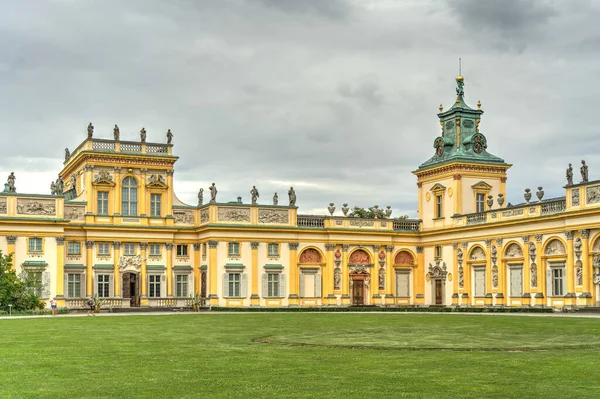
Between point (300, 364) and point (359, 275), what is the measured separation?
1888 inches

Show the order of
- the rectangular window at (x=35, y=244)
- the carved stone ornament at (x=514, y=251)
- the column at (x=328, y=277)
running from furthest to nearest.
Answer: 1. the column at (x=328, y=277)
2. the rectangular window at (x=35, y=244)
3. the carved stone ornament at (x=514, y=251)

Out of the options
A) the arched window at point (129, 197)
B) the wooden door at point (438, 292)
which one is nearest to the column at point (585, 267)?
the wooden door at point (438, 292)

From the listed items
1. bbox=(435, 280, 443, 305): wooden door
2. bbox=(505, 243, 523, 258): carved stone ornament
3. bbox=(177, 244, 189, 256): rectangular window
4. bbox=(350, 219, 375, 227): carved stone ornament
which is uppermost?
bbox=(350, 219, 375, 227): carved stone ornament

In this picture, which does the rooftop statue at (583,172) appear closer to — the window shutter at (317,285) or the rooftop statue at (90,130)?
the window shutter at (317,285)

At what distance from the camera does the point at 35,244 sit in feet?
188

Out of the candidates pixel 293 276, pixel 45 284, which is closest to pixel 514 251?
pixel 293 276

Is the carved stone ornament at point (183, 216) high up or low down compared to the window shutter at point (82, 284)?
up

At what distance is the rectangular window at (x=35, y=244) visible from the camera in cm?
5706

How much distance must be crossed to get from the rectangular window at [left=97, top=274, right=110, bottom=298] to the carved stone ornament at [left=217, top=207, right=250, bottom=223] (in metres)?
9.08

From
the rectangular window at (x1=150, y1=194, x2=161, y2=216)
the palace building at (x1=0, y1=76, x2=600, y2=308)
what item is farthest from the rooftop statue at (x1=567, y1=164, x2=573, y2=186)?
the rectangular window at (x1=150, y1=194, x2=161, y2=216)

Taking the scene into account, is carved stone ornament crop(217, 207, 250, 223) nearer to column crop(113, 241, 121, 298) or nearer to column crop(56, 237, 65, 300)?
column crop(113, 241, 121, 298)

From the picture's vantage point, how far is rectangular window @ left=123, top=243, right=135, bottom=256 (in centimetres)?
6088

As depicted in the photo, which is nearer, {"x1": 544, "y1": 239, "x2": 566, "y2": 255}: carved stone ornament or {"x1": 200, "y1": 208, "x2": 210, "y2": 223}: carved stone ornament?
{"x1": 544, "y1": 239, "x2": 566, "y2": 255}: carved stone ornament

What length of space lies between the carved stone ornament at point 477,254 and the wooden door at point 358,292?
9141 mm
